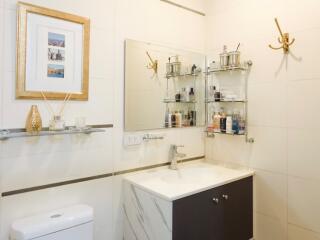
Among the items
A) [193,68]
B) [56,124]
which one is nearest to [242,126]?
[193,68]

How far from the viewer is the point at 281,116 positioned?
1.80 m

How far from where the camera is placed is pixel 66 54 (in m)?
1.50

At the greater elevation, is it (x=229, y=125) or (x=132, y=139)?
(x=229, y=125)

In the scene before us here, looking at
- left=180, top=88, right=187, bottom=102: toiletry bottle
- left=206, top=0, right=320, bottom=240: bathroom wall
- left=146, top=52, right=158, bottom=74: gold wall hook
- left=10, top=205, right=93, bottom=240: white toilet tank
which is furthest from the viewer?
left=180, top=88, right=187, bottom=102: toiletry bottle

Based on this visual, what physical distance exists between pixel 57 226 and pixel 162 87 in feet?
4.03

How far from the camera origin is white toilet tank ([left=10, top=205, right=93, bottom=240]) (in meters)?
1.23

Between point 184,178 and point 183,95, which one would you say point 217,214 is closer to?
point 184,178

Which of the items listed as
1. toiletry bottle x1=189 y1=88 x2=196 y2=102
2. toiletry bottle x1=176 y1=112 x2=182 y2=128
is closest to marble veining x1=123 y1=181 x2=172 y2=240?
toiletry bottle x1=176 y1=112 x2=182 y2=128

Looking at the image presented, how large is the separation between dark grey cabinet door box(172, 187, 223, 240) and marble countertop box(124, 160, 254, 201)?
5 cm

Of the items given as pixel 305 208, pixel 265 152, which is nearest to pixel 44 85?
pixel 265 152

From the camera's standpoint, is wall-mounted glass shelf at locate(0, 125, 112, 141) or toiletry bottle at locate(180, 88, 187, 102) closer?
wall-mounted glass shelf at locate(0, 125, 112, 141)

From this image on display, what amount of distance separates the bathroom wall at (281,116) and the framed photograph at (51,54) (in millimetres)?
1251

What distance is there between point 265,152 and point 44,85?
1591mm

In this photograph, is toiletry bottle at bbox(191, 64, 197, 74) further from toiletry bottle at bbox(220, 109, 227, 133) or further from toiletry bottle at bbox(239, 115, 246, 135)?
toiletry bottle at bbox(239, 115, 246, 135)
